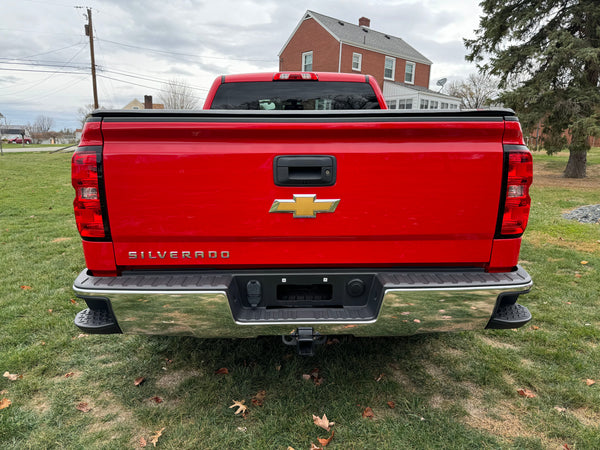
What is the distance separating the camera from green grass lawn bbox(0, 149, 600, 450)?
2.45 metres

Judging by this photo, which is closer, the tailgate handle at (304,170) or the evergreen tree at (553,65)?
the tailgate handle at (304,170)

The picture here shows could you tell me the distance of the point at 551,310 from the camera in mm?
4125

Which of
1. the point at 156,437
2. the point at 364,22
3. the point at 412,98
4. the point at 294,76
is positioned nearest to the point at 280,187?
the point at 156,437

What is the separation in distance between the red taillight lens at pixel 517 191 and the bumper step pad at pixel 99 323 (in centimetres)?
227

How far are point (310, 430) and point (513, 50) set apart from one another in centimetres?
1741

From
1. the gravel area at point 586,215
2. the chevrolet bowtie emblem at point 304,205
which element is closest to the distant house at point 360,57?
the gravel area at point 586,215

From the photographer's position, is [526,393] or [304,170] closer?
[304,170]

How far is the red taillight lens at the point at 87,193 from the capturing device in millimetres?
2131

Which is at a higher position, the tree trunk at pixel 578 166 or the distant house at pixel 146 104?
the distant house at pixel 146 104

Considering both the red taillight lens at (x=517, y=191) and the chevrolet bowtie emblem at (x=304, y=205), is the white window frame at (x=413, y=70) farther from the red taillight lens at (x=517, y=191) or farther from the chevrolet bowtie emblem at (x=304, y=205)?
the chevrolet bowtie emblem at (x=304, y=205)

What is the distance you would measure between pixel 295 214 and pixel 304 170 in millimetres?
243

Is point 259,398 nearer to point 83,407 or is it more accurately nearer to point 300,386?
point 300,386

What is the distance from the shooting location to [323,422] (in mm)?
2529

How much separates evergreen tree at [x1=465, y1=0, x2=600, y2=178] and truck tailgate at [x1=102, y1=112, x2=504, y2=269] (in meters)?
14.0
